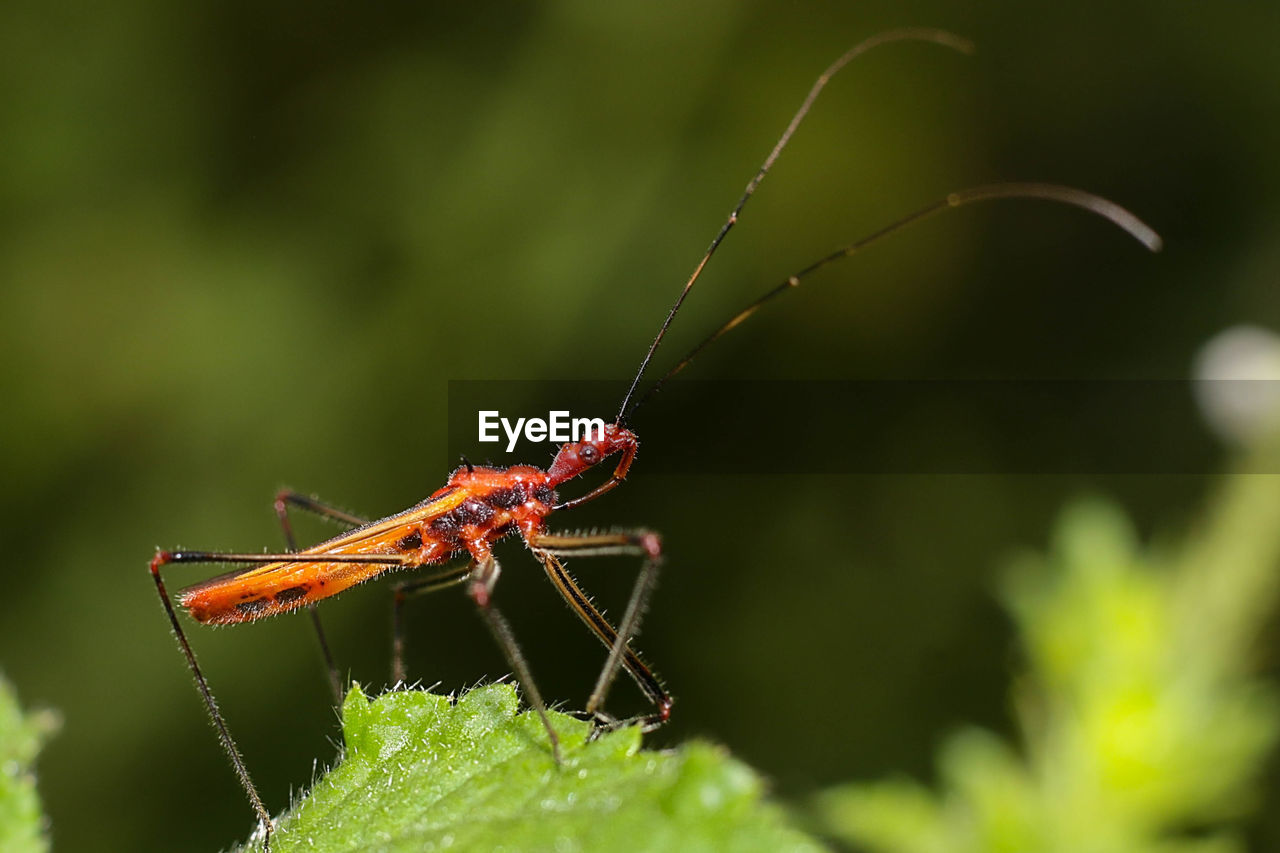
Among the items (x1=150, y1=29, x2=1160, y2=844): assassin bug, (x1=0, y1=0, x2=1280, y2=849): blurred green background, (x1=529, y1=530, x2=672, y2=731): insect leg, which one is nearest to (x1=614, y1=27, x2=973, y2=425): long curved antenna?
(x1=150, y1=29, x2=1160, y2=844): assassin bug

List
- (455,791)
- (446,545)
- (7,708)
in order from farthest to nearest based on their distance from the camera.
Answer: (446,545)
(455,791)
(7,708)

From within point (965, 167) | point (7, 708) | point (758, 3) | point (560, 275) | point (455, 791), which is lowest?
point (455, 791)

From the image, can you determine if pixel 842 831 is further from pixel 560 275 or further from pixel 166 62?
pixel 166 62

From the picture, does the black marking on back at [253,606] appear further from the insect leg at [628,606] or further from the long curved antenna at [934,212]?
the long curved antenna at [934,212]

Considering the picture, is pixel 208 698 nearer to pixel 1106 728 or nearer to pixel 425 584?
pixel 425 584

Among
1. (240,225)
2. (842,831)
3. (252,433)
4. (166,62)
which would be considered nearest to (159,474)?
(252,433)

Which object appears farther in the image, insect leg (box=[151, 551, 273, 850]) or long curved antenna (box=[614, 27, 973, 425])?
long curved antenna (box=[614, 27, 973, 425])

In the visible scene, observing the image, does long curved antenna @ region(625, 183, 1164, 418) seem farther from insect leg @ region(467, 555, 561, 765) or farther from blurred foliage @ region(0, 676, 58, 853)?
blurred foliage @ region(0, 676, 58, 853)
